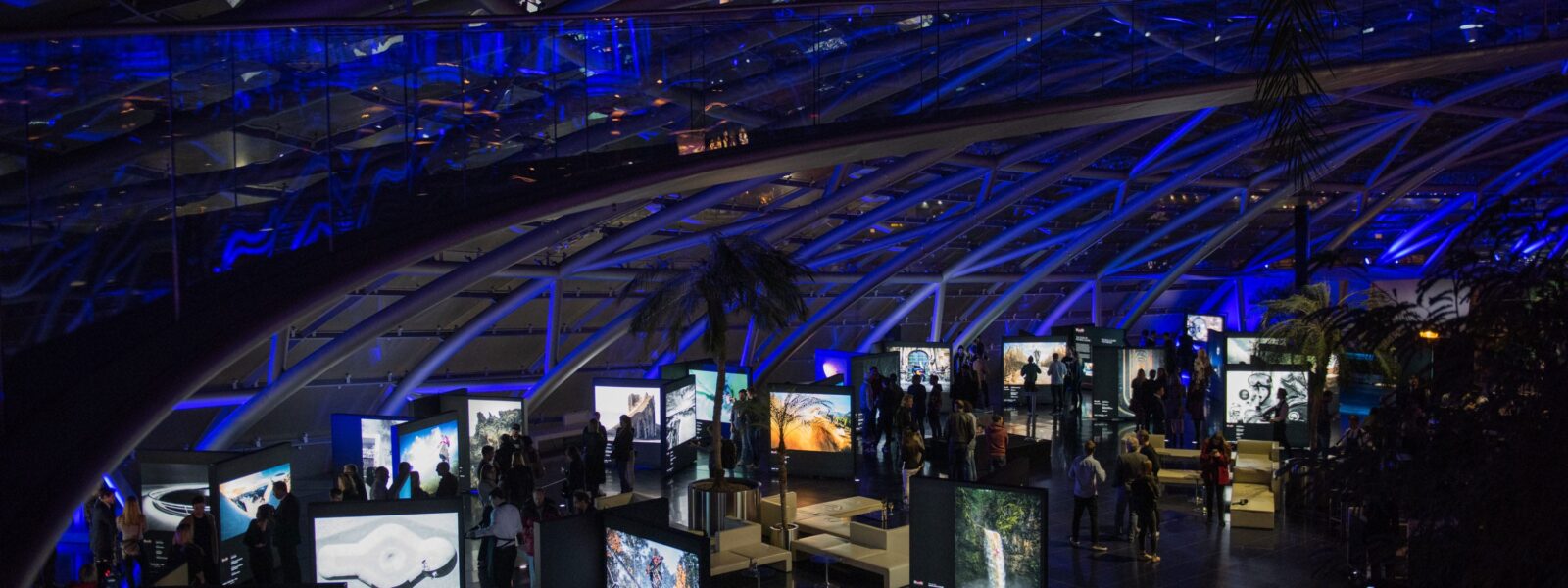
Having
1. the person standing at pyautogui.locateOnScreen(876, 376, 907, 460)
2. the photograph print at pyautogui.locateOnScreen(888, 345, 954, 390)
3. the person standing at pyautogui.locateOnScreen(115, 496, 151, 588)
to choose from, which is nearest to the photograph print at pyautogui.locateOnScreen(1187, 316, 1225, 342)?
the photograph print at pyautogui.locateOnScreen(888, 345, 954, 390)

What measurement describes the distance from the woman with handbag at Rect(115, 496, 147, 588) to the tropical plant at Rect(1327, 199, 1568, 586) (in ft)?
40.4

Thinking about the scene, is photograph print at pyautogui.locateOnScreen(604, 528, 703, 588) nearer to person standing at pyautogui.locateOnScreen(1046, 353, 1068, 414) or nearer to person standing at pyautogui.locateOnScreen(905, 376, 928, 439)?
person standing at pyautogui.locateOnScreen(905, 376, 928, 439)

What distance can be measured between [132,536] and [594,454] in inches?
268

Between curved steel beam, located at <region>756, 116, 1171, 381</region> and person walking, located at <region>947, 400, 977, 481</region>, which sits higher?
curved steel beam, located at <region>756, 116, 1171, 381</region>

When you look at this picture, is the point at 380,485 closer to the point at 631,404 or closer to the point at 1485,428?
the point at 631,404

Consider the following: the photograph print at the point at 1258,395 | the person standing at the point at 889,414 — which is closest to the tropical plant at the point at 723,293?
the person standing at the point at 889,414

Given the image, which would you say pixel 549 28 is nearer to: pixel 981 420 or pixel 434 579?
pixel 434 579

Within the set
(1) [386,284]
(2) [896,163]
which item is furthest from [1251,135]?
(1) [386,284]

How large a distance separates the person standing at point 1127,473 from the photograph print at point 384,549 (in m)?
8.49

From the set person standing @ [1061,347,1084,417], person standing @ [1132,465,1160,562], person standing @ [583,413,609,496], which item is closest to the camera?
person standing @ [1132,465,1160,562]

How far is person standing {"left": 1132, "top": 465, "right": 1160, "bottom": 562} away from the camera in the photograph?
48.7ft

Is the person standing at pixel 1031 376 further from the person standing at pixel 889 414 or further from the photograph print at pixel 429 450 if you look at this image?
the photograph print at pixel 429 450

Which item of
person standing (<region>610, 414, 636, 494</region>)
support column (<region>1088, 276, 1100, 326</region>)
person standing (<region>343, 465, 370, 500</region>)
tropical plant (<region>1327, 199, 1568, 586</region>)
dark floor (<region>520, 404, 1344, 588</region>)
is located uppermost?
tropical plant (<region>1327, 199, 1568, 586</region>)

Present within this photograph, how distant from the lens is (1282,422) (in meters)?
22.1
